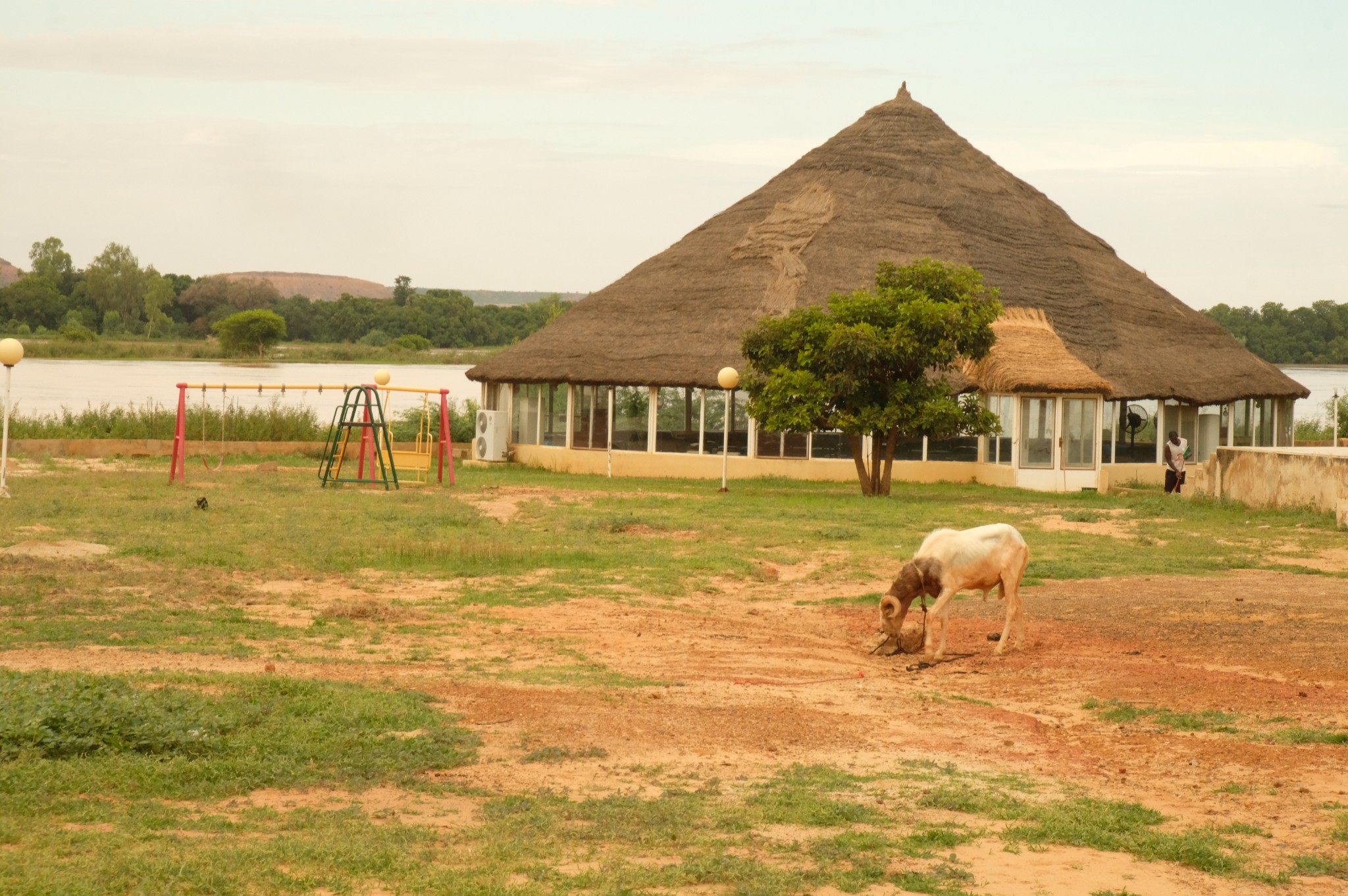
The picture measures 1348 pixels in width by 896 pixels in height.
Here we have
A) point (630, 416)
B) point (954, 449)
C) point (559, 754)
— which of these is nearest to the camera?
point (559, 754)

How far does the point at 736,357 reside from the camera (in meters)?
32.8

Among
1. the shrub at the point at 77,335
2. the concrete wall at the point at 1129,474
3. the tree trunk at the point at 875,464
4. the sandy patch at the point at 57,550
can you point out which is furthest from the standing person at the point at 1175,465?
the shrub at the point at 77,335

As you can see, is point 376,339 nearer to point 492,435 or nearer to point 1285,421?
point 492,435

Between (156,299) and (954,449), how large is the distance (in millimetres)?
99201

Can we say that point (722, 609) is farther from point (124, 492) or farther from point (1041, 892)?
point (124, 492)

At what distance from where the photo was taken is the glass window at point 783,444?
33.0m

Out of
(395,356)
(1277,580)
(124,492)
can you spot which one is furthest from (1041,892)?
(395,356)

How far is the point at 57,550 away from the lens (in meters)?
15.9

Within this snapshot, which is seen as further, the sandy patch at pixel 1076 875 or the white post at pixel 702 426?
the white post at pixel 702 426

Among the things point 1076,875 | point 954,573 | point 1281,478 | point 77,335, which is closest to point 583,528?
point 954,573

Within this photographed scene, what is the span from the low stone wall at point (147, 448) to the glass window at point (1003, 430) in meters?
14.6

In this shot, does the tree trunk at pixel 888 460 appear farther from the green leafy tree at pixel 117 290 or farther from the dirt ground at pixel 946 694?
the green leafy tree at pixel 117 290

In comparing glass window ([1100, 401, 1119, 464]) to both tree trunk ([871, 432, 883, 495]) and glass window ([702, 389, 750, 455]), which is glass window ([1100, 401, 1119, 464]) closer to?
tree trunk ([871, 432, 883, 495])

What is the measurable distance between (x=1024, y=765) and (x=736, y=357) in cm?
2477
